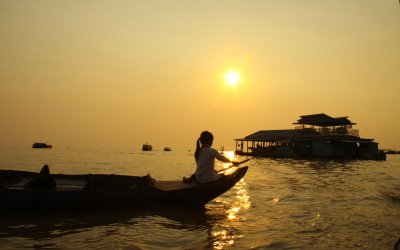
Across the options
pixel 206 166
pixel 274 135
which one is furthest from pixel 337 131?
pixel 206 166

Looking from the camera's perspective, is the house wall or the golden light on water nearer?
the golden light on water

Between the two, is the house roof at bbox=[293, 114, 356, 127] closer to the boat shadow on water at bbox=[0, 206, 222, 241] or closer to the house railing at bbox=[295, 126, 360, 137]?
the house railing at bbox=[295, 126, 360, 137]

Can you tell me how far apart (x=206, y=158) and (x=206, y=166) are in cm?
33

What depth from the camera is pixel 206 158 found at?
7.01 meters

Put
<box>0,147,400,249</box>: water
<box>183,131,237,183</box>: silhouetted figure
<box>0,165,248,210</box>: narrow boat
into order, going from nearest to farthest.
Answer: <box>0,147,400,249</box>: water → <box>0,165,248,210</box>: narrow boat → <box>183,131,237,183</box>: silhouetted figure

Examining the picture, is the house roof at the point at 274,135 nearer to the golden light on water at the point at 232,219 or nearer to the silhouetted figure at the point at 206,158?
the golden light on water at the point at 232,219

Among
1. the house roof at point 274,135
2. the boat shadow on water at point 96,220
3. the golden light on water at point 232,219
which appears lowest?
the golden light on water at point 232,219

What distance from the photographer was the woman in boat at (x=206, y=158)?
690 centimetres

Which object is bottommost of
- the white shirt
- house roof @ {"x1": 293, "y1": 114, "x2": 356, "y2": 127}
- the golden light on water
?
the golden light on water

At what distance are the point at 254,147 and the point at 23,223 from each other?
4616 centimetres

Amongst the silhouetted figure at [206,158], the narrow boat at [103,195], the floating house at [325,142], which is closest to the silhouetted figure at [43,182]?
the narrow boat at [103,195]

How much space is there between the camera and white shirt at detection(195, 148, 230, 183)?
22.7 ft

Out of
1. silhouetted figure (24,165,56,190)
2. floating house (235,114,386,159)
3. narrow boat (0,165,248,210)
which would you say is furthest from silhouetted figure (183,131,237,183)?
floating house (235,114,386,159)

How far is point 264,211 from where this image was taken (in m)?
7.89
